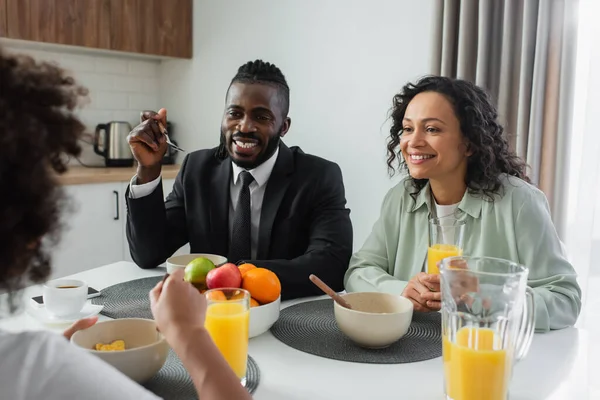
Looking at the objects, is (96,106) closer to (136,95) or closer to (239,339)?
(136,95)

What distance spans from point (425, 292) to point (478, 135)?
1.89 feet

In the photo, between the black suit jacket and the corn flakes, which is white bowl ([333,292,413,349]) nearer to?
the corn flakes

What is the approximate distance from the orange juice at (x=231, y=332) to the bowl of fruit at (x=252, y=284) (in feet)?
0.46

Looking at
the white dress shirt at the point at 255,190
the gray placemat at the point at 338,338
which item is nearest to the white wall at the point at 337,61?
the white dress shirt at the point at 255,190

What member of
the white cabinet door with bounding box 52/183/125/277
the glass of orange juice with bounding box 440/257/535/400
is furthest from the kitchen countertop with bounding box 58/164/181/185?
the glass of orange juice with bounding box 440/257/535/400

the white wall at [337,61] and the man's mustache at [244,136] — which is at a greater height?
the white wall at [337,61]

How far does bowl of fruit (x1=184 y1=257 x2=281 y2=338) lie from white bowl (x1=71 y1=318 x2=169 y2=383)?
21 centimetres

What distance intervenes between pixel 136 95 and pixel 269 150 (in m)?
2.13

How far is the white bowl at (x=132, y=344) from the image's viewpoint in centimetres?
92

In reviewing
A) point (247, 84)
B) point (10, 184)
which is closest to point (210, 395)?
point (10, 184)

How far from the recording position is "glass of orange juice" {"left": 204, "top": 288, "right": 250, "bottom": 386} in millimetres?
996

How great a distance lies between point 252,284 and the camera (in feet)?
4.03

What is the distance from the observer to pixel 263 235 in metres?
1.89

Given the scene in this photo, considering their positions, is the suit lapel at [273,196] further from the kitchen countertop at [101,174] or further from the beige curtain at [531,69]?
the kitchen countertop at [101,174]
